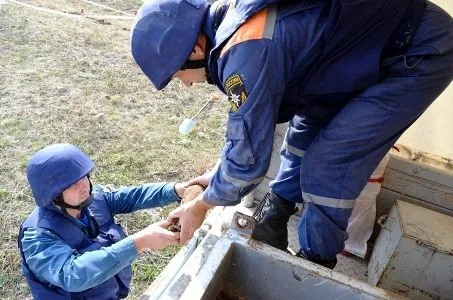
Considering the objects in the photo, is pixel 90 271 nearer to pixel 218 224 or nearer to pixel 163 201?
pixel 163 201

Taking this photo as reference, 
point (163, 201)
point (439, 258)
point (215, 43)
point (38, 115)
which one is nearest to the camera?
point (215, 43)

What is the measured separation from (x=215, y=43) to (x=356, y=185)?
3.01 feet

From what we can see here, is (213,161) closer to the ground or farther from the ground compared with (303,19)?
closer to the ground

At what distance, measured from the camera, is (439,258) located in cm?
241

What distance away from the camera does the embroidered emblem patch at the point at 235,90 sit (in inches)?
69.4

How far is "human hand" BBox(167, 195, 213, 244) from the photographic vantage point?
2.18 metres

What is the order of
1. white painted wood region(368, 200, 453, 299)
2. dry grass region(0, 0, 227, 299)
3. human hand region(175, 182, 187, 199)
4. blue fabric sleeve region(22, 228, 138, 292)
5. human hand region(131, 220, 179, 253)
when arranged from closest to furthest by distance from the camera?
blue fabric sleeve region(22, 228, 138, 292) < human hand region(131, 220, 179, 253) < white painted wood region(368, 200, 453, 299) < human hand region(175, 182, 187, 199) < dry grass region(0, 0, 227, 299)

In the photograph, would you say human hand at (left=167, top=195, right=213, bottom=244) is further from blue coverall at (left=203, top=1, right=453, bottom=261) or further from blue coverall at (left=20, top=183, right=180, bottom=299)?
blue coverall at (left=20, top=183, right=180, bottom=299)

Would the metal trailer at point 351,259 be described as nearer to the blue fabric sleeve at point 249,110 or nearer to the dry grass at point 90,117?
the blue fabric sleeve at point 249,110

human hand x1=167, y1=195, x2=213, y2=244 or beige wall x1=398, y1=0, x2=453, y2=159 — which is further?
beige wall x1=398, y1=0, x2=453, y2=159

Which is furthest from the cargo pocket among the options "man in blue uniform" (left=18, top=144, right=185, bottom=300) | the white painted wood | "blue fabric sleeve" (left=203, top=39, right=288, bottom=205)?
the white painted wood

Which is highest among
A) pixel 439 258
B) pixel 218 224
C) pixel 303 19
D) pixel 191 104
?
pixel 303 19

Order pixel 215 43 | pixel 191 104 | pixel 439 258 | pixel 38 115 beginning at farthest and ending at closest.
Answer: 1. pixel 191 104
2. pixel 38 115
3. pixel 439 258
4. pixel 215 43

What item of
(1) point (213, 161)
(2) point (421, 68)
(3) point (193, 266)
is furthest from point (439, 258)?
(1) point (213, 161)
